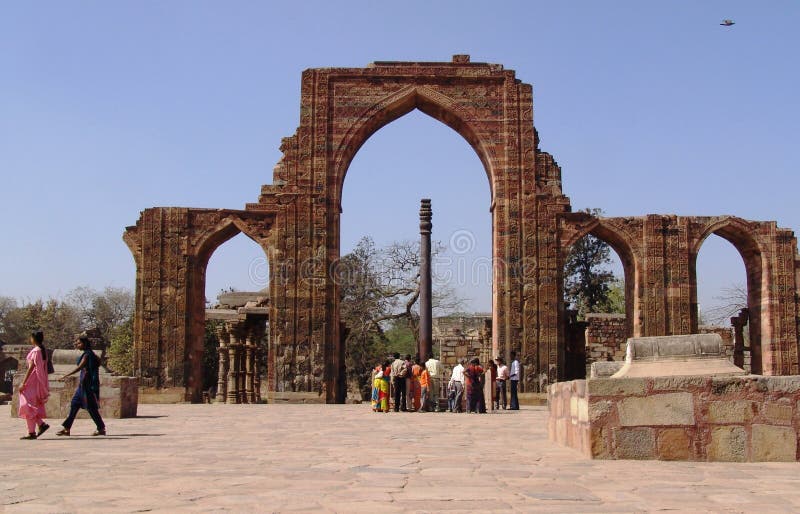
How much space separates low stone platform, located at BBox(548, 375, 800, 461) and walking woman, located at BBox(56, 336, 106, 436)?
17.1 feet

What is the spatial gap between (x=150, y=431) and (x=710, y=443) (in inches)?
245

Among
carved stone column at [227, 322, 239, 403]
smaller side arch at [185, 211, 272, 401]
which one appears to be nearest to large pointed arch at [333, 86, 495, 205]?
smaller side arch at [185, 211, 272, 401]

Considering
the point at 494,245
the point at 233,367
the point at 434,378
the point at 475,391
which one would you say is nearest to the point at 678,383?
the point at 475,391

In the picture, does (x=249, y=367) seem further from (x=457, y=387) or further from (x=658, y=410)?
(x=658, y=410)

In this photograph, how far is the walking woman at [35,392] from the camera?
360 inches

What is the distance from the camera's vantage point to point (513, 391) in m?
18.1

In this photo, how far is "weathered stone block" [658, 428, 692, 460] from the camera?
690 centimetres

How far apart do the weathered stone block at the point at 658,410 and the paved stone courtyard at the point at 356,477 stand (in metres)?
0.34

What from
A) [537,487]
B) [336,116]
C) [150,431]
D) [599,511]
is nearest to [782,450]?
[537,487]

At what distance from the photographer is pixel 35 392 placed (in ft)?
30.5

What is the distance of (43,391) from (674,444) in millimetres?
6195

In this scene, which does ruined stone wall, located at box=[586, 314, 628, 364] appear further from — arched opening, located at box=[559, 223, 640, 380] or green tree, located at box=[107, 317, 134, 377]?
green tree, located at box=[107, 317, 134, 377]

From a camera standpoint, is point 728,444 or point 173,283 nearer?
point 728,444

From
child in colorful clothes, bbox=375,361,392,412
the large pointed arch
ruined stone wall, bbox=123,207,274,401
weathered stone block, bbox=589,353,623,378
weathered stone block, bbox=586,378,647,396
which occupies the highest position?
the large pointed arch
